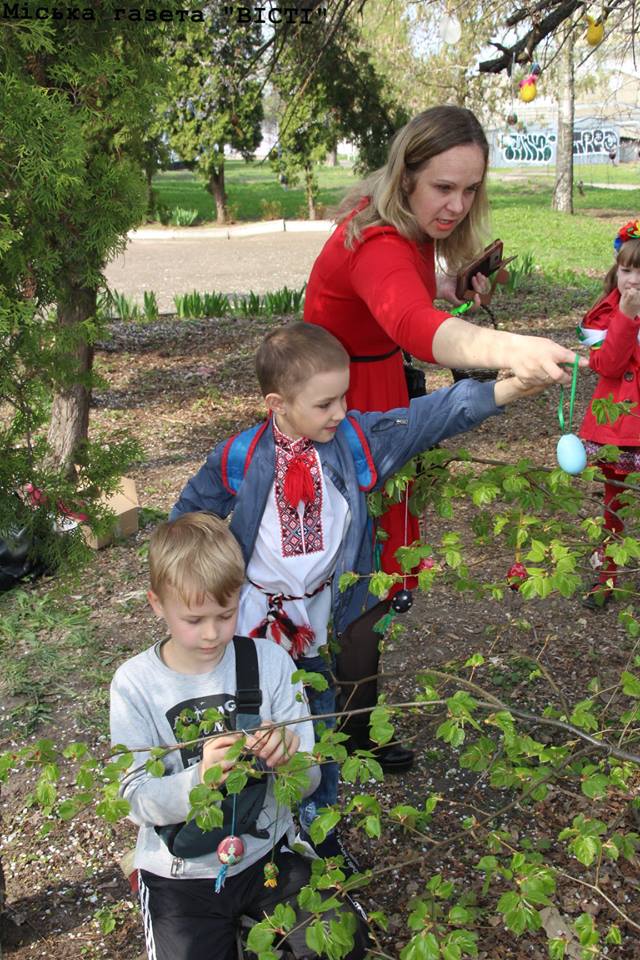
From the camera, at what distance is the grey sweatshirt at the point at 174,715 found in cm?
197

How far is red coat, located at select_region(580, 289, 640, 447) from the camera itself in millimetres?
3539

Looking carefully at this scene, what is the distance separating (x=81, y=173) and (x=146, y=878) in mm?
1688

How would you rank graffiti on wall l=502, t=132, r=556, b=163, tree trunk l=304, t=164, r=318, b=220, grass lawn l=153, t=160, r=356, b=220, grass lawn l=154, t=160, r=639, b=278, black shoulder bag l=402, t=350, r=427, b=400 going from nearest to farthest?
black shoulder bag l=402, t=350, r=427, b=400, grass lawn l=154, t=160, r=639, b=278, tree trunk l=304, t=164, r=318, b=220, grass lawn l=153, t=160, r=356, b=220, graffiti on wall l=502, t=132, r=556, b=163

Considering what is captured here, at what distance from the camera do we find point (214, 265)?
51.1 ft

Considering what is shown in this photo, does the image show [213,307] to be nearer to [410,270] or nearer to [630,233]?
[630,233]

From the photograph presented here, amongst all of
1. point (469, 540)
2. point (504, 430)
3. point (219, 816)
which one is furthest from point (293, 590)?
point (504, 430)

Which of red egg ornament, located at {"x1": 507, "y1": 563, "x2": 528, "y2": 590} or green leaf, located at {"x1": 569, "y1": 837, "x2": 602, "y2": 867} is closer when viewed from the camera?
green leaf, located at {"x1": 569, "y1": 837, "x2": 602, "y2": 867}

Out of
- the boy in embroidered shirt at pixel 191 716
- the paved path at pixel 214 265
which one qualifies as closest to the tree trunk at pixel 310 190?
the paved path at pixel 214 265

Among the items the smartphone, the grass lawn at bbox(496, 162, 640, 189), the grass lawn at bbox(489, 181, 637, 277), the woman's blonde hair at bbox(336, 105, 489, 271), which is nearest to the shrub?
the grass lawn at bbox(489, 181, 637, 277)

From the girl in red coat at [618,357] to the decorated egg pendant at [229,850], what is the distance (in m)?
1.97

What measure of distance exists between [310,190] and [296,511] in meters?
20.5

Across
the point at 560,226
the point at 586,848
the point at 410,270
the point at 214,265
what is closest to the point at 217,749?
the point at 586,848

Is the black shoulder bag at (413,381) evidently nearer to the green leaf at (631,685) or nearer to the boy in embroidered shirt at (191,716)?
the boy in embroidered shirt at (191,716)

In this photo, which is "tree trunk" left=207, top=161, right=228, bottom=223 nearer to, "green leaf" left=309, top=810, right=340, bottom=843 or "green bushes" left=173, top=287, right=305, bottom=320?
"green bushes" left=173, top=287, right=305, bottom=320
